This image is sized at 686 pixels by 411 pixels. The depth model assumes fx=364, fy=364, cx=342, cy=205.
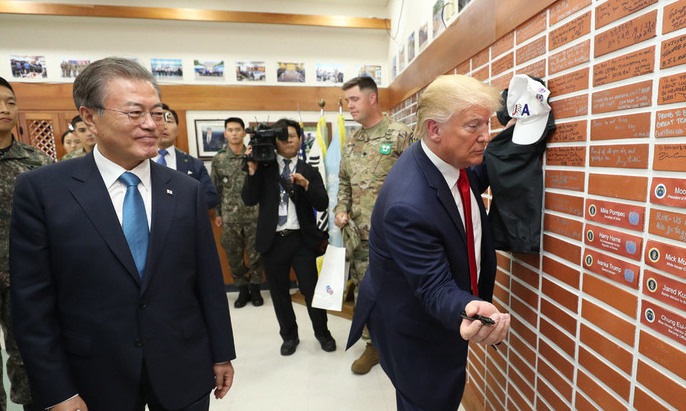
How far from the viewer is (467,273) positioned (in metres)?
1.14

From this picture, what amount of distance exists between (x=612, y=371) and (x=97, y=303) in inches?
55.5

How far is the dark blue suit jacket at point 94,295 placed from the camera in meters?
0.92

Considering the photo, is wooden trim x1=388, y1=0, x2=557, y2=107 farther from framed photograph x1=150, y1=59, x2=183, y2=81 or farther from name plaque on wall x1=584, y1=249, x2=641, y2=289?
framed photograph x1=150, y1=59, x2=183, y2=81

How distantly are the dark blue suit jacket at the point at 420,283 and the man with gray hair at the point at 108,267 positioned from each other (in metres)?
0.61

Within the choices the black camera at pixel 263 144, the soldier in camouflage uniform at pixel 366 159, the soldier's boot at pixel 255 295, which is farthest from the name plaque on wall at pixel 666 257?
the soldier's boot at pixel 255 295

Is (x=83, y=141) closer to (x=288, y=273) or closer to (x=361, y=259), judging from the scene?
(x=288, y=273)

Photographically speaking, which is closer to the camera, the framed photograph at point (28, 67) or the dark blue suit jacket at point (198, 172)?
the dark blue suit jacket at point (198, 172)

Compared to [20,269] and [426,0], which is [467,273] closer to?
[20,269]

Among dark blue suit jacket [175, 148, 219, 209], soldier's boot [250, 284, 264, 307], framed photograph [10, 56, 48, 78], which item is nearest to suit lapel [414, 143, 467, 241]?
dark blue suit jacket [175, 148, 219, 209]

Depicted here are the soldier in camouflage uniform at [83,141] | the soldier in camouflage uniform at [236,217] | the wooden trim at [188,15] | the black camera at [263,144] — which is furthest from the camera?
the soldier in camouflage uniform at [236,217]

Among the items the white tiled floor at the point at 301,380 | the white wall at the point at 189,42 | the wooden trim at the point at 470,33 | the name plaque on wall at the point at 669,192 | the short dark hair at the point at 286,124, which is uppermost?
the white wall at the point at 189,42

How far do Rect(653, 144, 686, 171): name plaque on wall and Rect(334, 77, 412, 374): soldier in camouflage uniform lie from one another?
1482 mm

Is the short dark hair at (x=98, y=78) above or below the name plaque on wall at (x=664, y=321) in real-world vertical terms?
above

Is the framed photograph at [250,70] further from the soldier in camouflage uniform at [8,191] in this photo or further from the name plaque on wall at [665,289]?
the name plaque on wall at [665,289]
